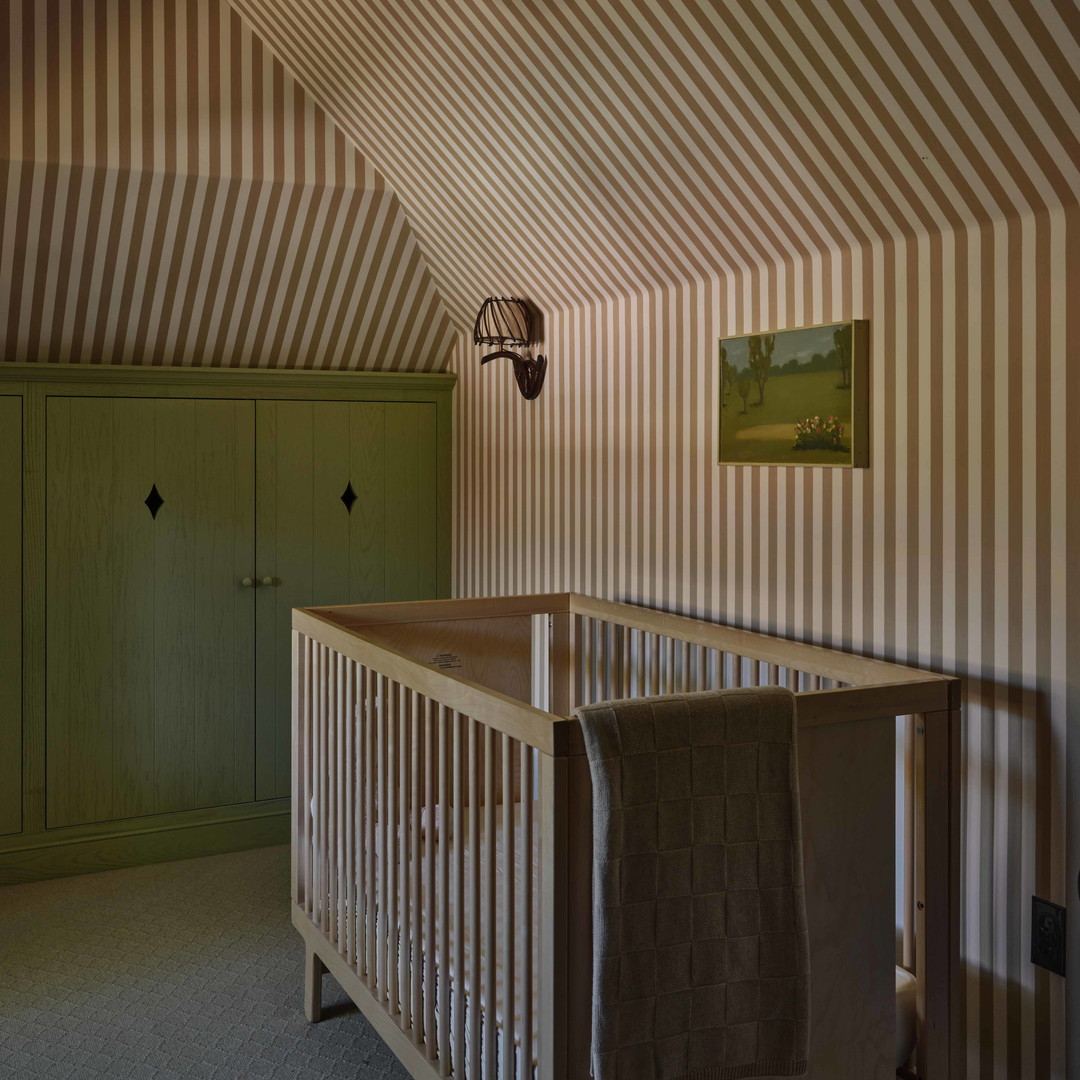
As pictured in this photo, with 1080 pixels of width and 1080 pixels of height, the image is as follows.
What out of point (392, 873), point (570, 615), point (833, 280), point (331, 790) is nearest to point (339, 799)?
point (331, 790)

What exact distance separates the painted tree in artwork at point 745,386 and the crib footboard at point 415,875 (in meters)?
0.97

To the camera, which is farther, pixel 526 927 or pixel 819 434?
pixel 819 434

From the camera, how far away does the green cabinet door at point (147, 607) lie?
358cm

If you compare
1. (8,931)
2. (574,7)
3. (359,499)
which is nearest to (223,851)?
(8,931)

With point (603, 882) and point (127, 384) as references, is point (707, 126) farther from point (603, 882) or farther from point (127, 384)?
point (127, 384)

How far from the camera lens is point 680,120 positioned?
2.37 metres

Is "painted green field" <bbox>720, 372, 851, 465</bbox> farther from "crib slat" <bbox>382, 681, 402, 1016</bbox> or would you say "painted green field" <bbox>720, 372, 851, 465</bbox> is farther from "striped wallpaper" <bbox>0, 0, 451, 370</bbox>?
"striped wallpaper" <bbox>0, 0, 451, 370</bbox>

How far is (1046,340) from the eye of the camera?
6.30 ft

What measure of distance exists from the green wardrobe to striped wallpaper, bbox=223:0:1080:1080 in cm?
101

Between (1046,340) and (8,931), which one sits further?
(8,931)

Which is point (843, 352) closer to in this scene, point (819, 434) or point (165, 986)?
point (819, 434)

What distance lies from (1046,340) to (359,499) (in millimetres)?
2588

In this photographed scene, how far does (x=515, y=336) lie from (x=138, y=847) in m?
2.05

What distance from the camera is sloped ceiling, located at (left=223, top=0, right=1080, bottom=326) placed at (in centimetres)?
182
